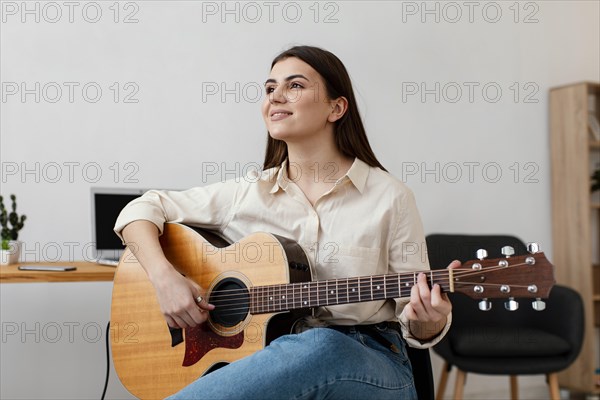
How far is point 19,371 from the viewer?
276cm

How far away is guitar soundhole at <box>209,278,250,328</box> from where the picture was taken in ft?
5.25

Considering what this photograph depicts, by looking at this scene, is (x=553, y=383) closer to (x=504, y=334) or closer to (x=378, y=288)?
(x=504, y=334)

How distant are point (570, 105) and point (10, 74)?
2658mm

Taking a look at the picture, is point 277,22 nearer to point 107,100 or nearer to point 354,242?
point 107,100

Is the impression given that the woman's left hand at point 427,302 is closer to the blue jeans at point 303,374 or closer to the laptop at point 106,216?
the blue jeans at point 303,374

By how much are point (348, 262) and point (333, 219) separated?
0.41 ft

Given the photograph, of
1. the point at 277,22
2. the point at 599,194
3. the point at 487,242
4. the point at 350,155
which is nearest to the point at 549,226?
the point at 599,194

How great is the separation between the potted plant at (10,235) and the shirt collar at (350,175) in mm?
1104

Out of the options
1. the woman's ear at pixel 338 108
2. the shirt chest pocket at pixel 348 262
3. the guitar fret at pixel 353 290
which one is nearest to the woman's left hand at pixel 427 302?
the guitar fret at pixel 353 290

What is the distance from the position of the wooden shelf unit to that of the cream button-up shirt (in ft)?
7.08

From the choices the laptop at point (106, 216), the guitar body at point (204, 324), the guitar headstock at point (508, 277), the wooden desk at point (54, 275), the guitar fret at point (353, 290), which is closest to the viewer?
the guitar headstock at point (508, 277)

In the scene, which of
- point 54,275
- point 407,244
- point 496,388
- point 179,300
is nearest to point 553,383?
point 496,388

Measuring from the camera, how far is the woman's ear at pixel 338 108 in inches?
72.4

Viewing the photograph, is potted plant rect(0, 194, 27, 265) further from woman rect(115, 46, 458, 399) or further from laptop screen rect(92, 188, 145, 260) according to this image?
woman rect(115, 46, 458, 399)
